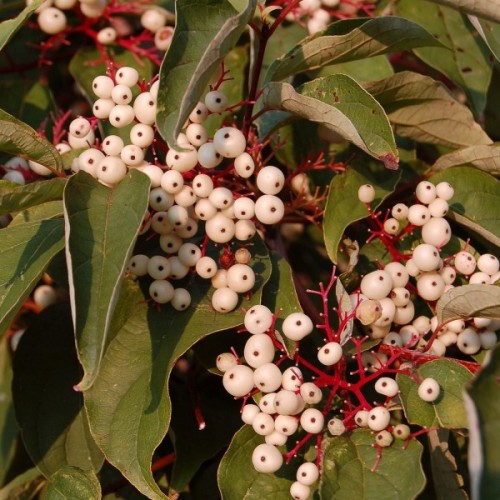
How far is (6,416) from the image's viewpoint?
7.26 ft

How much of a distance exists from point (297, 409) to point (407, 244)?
1.47ft

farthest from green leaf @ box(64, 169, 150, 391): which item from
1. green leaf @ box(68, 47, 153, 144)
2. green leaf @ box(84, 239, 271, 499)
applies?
green leaf @ box(68, 47, 153, 144)

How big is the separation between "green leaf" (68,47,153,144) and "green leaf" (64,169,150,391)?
0.70 metres

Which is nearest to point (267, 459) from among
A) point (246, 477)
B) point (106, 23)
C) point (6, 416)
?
point (246, 477)

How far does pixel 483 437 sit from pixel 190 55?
0.66 meters

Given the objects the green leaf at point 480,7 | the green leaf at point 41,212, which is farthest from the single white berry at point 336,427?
the green leaf at point 480,7

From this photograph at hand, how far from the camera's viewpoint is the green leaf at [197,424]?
1.66m

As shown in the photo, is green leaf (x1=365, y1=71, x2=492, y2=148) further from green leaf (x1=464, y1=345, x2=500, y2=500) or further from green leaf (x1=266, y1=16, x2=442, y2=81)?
green leaf (x1=464, y1=345, x2=500, y2=500)

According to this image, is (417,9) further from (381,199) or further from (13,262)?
(13,262)

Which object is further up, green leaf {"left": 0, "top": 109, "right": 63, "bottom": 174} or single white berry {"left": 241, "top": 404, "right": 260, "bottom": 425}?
green leaf {"left": 0, "top": 109, "right": 63, "bottom": 174}

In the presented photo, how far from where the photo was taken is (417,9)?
2031 millimetres

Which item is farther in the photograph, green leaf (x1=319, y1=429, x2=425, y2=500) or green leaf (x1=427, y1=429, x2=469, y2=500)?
green leaf (x1=427, y1=429, x2=469, y2=500)

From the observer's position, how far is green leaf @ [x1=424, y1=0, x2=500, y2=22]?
1319mm

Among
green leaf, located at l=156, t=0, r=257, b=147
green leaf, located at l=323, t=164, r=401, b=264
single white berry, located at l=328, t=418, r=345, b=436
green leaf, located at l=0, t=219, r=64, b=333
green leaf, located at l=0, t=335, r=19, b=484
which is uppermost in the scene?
green leaf, located at l=156, t=0, r=257, b=147
